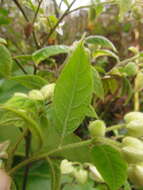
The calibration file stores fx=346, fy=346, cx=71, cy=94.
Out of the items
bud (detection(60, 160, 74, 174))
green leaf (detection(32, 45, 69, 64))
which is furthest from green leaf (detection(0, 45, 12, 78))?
bud (detection(60, 160, 74, 174))

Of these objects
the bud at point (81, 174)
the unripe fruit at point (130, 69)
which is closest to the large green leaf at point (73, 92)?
the bud at point (81, 174)

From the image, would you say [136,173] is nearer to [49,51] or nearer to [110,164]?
[110,164]

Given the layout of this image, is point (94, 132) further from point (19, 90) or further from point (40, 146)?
point (19, 90)

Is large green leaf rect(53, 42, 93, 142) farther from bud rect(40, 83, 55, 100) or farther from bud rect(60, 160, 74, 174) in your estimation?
bud rect(60, 160, 74, 174)

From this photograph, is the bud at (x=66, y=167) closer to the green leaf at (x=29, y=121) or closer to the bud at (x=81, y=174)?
the bud at (x=81, y=174)

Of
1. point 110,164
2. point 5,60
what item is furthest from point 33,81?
point 110,164

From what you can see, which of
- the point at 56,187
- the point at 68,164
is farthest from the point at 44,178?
the point at 56,187
